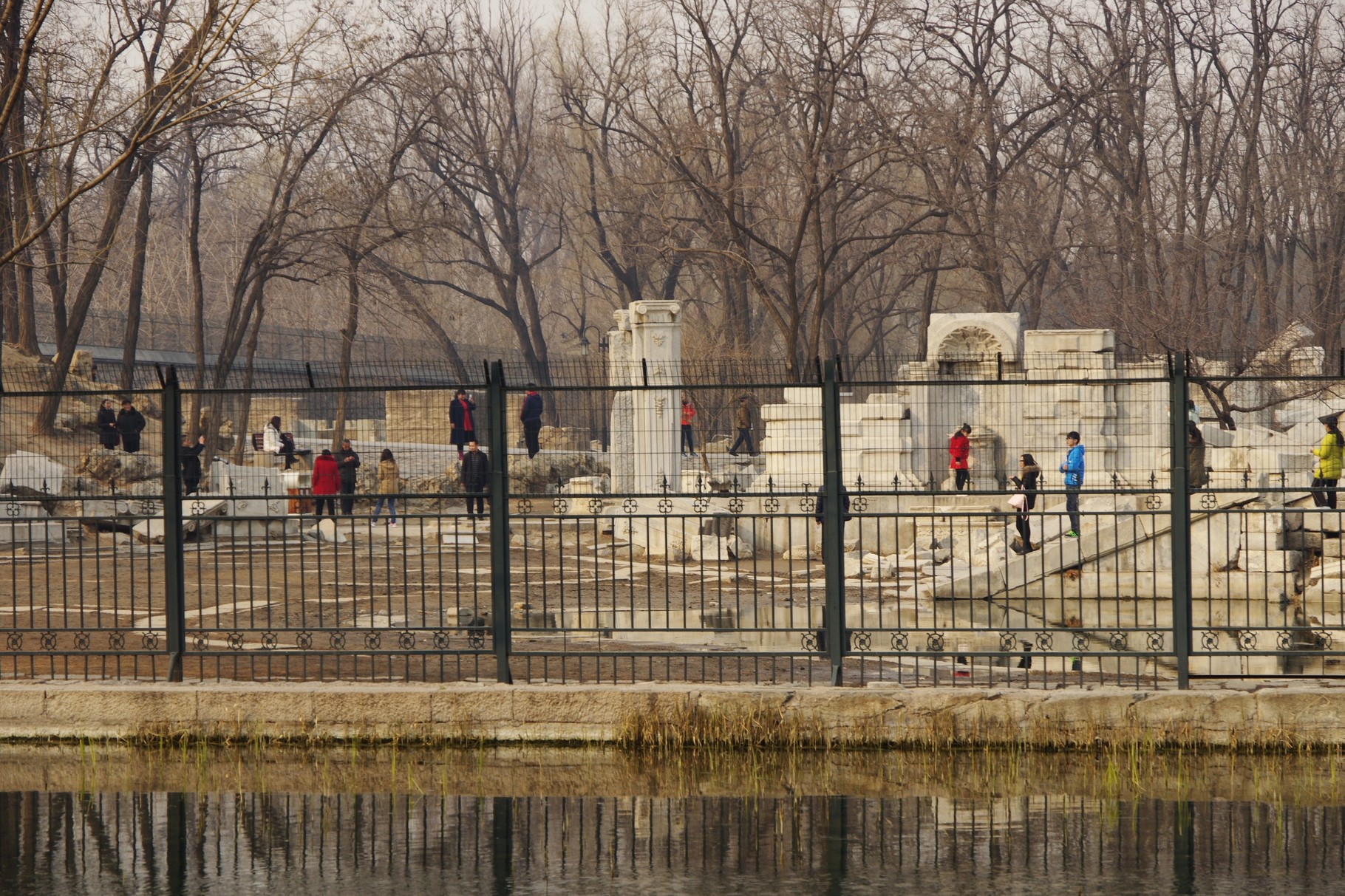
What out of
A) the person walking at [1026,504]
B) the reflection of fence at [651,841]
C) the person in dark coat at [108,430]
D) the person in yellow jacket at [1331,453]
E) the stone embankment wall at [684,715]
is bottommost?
the reflection of fence at [651,841]

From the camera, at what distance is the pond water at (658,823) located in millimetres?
6441

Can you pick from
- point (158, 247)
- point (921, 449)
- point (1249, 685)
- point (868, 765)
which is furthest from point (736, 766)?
point (158, 247)

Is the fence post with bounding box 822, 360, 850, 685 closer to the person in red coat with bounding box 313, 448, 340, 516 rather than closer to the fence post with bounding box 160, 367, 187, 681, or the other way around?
the fence post with bounding box 160, 367, 187, 681

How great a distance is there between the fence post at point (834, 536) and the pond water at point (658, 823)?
736 millimetres

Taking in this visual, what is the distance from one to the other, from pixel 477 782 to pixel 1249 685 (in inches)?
187

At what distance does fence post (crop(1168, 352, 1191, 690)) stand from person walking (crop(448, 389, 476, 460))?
36.0 feet

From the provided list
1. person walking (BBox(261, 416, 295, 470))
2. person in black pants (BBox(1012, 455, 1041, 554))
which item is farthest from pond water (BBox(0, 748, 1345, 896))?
person walking (BBox(261, 416, 295, 470))

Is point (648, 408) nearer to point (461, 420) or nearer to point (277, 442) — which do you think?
point (461, 420)

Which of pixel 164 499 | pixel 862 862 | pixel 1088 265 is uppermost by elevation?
pixel 1088 265

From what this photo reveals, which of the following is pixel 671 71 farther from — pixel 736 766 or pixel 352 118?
pixel 736 766

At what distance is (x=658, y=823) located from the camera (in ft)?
24.3

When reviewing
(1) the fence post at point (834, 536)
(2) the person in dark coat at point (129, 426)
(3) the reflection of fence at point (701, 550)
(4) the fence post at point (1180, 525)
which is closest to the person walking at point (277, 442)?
(3) the reflection of fence at point (701, 550)

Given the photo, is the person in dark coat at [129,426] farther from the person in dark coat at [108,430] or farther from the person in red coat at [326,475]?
the person in red coat at [326,475]

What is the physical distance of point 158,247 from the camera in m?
64.5
